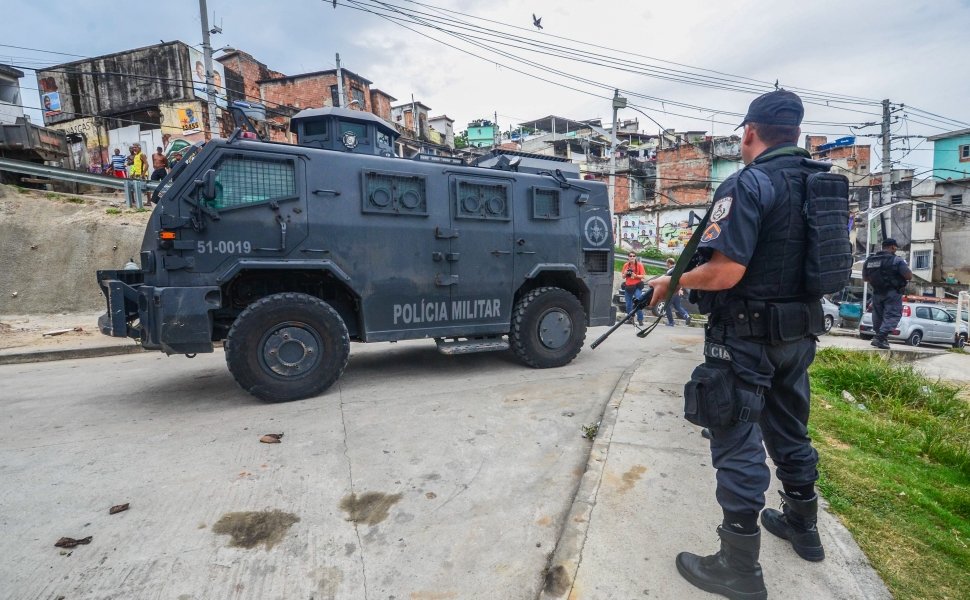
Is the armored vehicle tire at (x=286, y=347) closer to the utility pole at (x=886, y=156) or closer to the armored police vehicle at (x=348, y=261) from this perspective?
the armored police vehicle at (x=348, y=261)

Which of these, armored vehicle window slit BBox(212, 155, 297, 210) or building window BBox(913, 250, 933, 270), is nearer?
armored vehicle window slit BBox(212, 155, 297, 210)

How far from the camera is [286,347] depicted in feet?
13.2

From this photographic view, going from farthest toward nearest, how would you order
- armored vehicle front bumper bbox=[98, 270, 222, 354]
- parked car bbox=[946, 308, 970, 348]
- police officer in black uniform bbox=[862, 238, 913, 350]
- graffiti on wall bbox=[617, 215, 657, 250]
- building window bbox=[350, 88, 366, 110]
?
graffiti on wall bbox=[617, 215, 657, 250] < building window bbox=[350, 88, 366, 110] < parked car bbox=[946, 308, 970, 348] < police officer in black uniform bbox=[862, 238, 913, 350] < armored vehicle front bumper bbox=[98, 270, 222, 354]

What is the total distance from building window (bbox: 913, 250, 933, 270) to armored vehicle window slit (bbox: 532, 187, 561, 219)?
3476 centimetres

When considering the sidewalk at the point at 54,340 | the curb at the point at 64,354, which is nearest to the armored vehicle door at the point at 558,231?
the curb at the point at 64,354

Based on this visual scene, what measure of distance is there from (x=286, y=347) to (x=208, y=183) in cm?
143

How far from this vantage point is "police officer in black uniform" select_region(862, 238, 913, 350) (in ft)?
23.5

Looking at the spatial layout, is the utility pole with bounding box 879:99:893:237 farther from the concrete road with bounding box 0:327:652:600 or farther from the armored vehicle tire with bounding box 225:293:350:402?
the armored vehicle tire with bounding box 225:293:350:402

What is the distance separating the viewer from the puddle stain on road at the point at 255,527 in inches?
83.0

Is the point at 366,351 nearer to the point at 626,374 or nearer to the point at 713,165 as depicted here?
the point at 626,374

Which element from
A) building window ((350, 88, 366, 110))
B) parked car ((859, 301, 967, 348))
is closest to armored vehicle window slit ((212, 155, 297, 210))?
parked car ((859, 301, 967, 348))

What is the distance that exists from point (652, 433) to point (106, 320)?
4.48m

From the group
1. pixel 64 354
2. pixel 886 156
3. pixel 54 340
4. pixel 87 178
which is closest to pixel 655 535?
pixel 64 354

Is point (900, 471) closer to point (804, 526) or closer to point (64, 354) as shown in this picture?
point (804, 526)
